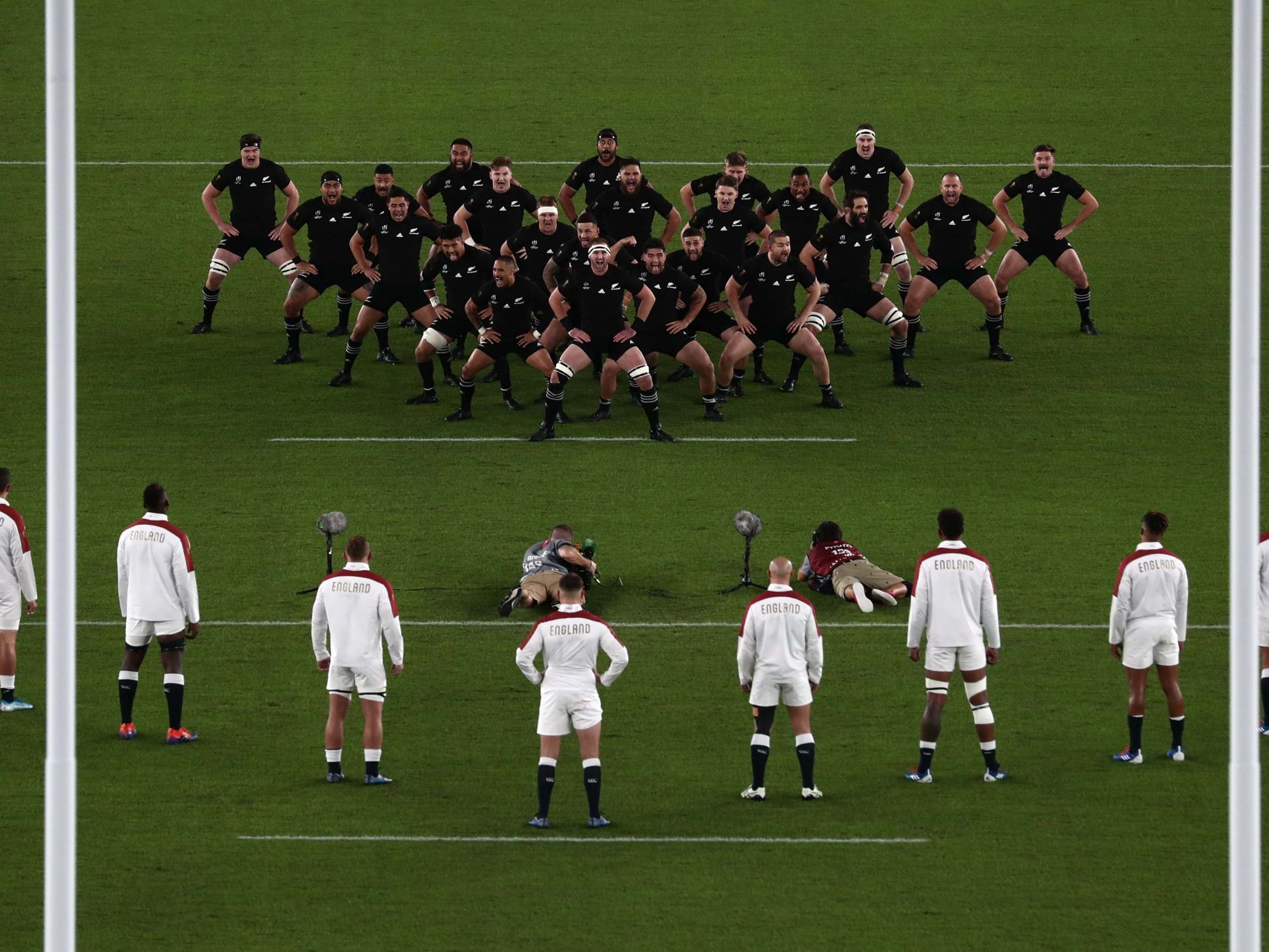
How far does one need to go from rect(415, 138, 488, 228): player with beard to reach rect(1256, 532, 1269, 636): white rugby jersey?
11.9 meters

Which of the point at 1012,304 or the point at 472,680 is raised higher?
the point at 1012,304

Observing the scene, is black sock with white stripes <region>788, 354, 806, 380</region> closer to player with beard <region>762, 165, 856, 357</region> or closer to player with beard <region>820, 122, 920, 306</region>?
player with beard <region>762, 165, 856, 357</region>

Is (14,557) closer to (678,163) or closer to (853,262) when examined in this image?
(853,262)

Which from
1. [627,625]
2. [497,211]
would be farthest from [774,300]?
[627,625]

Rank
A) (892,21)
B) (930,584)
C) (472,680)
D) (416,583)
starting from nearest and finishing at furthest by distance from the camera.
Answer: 1. (930,584)
2. (472,680)
3. (416,583)
4. (892,21)

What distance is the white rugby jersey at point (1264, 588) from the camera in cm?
1741

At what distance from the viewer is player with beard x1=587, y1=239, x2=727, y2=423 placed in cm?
2427

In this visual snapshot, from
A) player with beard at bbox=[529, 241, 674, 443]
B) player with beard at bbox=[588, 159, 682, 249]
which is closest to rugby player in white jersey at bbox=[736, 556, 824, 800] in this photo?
player with beard at bbox=[529, 241, 674, 443]

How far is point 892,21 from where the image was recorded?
37.5 metres

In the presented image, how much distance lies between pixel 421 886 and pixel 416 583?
6.12 meters

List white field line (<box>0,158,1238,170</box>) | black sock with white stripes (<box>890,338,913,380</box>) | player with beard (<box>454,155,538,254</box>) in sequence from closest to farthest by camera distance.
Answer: black sock with white stripes (<box>890,338,913,380</box>), player with beard (<box>454,155,538,254</box>), white field line (<box>0,158,1238,170</box>)

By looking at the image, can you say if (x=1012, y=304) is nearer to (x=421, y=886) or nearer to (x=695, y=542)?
(x=695, y=542)

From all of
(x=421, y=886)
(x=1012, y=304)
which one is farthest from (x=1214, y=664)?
(x=1012, y=304)

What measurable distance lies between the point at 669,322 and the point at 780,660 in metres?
8.72
